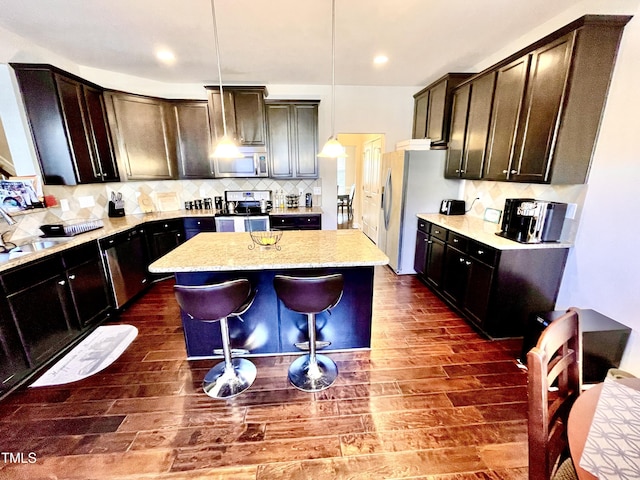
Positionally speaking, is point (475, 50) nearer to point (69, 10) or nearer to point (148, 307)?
point (69, 10)

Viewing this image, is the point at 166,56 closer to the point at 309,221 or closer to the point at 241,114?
the point at 241,114

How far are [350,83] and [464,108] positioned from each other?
1747 millimetres

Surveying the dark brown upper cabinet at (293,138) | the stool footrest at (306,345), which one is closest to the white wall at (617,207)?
the stool footrest at (306,345)

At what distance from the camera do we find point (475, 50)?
2.95m

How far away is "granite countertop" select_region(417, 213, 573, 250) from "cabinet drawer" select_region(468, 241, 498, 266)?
65 millimetres

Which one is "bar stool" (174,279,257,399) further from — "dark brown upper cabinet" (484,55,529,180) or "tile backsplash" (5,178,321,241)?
"dark brown upper cabinet" (484,55,529,180)

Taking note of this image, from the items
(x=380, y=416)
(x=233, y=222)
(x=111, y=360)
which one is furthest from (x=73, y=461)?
(x=233, y=222)

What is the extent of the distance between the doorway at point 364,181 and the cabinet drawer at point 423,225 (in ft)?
4.14

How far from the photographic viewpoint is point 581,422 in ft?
2.58

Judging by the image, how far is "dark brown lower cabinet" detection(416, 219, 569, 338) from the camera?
2.26m

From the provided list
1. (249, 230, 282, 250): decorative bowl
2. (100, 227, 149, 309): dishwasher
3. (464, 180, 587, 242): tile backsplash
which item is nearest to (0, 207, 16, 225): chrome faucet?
(100, 227, 149, 309): dishwasher

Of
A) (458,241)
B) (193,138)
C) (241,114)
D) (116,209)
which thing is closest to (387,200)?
(458,241)

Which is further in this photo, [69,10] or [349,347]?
[349,347]

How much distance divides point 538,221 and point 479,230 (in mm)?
560
